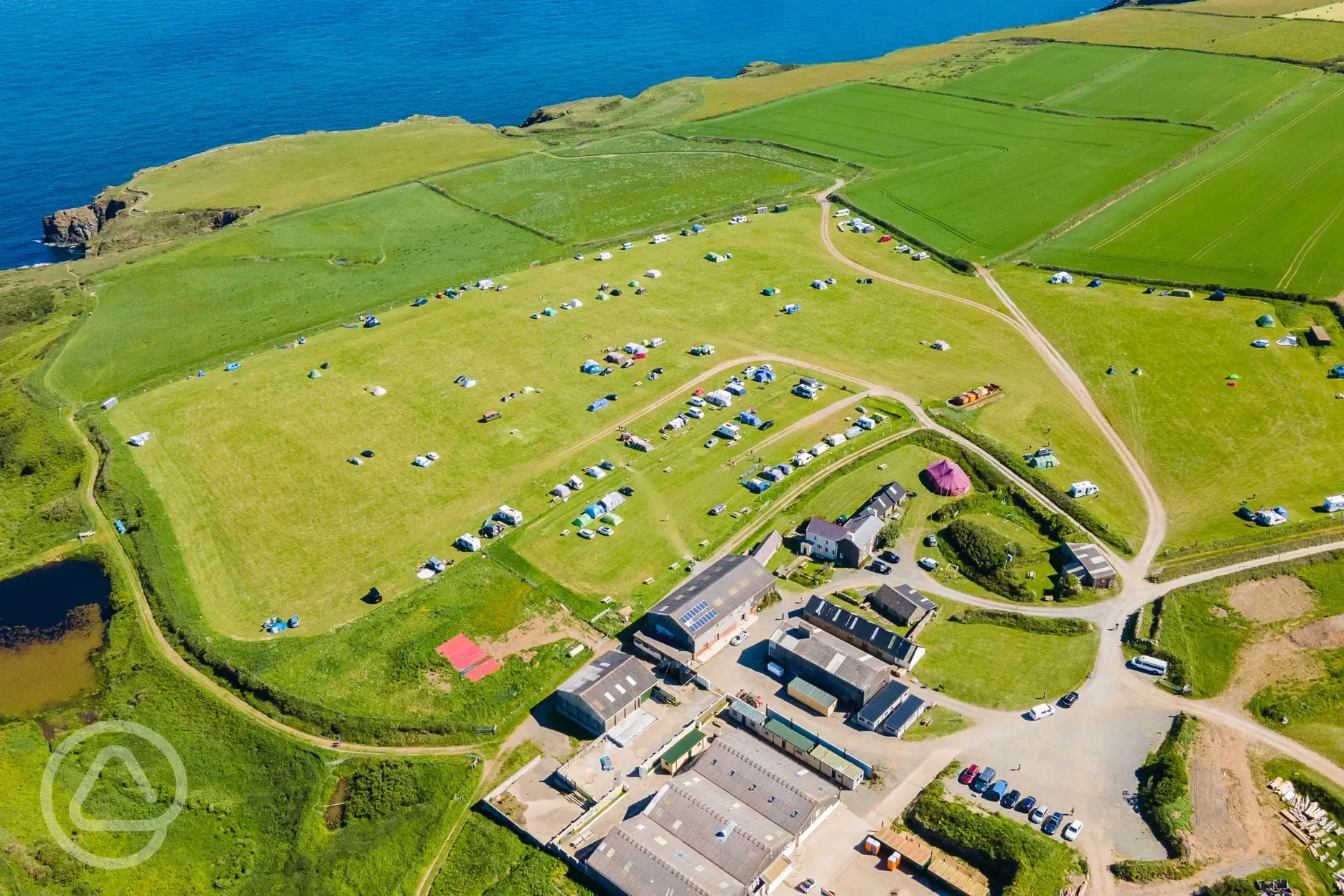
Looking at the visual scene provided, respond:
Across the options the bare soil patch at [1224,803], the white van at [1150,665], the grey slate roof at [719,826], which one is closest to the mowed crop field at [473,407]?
the white van at [1150,665]

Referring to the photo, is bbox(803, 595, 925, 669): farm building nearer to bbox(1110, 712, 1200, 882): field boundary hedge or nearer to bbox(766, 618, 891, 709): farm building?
bbox(766, 618, 891, 709): farm building

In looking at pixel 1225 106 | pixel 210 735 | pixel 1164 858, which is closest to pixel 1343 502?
pixel 1164 858

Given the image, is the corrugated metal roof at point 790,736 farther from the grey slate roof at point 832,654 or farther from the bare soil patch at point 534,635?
the bare soil patch at point 534,635

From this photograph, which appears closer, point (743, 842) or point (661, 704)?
point (743, 842)

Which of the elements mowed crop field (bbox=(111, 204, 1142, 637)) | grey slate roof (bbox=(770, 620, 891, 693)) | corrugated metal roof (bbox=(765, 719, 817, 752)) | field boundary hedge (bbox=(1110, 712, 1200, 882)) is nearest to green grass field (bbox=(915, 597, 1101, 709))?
grey slate roof (bbox=(770, 620, 891, 693))

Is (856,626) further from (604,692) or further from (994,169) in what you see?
(994,169)

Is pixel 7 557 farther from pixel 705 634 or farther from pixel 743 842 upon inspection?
pixel 743 842
